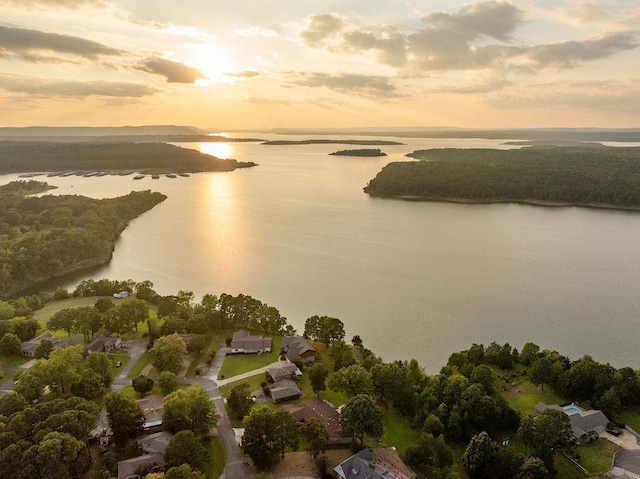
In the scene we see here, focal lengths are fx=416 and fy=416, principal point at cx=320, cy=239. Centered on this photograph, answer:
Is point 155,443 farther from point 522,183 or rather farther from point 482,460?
point 522,183

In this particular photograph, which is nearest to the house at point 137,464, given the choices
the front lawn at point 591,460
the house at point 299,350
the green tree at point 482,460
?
the house at point 299,350

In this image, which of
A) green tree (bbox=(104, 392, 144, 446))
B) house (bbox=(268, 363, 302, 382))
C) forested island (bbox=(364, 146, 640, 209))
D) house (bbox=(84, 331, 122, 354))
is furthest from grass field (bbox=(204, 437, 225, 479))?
forested island (bbox=(364, 146, 640, 209))

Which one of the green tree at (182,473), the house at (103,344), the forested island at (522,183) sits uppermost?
the forested island at (522,183)

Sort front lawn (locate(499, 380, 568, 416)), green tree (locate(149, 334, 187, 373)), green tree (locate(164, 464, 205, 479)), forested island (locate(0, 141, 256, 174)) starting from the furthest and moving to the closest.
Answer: forested island (locate(0, 141, 256, 174)) < green tree (locate(149, 334, 187, 373)) < front lawn (locate(499, 380, 568, 416)) < green tree (locate(164, 464, 205, 479))

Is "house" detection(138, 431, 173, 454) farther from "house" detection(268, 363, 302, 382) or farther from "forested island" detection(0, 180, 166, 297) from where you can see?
"forested island" detection(0, 180, 166, 297)

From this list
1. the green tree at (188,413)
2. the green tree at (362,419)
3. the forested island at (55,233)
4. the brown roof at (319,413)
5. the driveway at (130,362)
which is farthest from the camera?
the forested island at (55,233)

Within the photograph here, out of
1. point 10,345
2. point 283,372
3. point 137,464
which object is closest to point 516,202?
point 283,372

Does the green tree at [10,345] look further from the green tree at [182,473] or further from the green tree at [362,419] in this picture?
the green tree at [362,419]

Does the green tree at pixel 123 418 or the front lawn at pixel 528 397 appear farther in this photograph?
the front lawn at pixel 528 397
